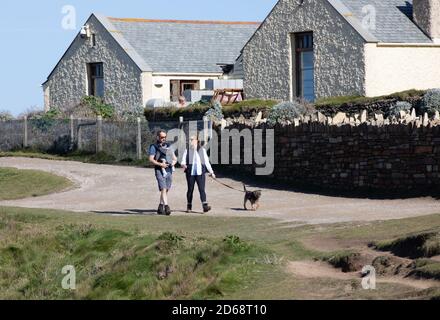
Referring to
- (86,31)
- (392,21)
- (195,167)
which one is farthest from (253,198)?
(86,31)

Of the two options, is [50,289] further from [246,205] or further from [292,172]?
[292,172]

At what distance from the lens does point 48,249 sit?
73.3 feet

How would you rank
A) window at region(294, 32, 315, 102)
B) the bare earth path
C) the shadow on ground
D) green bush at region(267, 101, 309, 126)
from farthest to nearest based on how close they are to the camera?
1. window at region(294, 32, 315, 102)
2. green bush at region(267, 101, 309, 126)
3. the shadow on ground
4. the bare earth path

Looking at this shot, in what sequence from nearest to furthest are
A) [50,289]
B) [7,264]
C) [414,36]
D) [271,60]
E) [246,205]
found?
[50,289], [7,264], [246,205], [414,36], [271,60]

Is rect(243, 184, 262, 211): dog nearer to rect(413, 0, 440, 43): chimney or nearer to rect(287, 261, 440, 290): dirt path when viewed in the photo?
rect(287, 261, 440, 290): dirt path

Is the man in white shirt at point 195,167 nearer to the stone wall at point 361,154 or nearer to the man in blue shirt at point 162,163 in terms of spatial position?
the man in blue shirt at point 162,163

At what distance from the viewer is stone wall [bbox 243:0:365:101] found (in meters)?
39.7

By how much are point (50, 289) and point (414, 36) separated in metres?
23.7

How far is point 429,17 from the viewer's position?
40312 mm

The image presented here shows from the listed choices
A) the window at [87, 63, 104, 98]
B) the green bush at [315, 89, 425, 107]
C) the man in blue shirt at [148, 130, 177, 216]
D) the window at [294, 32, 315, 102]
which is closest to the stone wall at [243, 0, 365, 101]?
the window at [294, 32, 315, 102]

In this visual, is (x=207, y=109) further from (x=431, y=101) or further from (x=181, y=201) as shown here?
(x=181, y=201)

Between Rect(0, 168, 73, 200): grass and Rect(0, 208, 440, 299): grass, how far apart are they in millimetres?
8343
